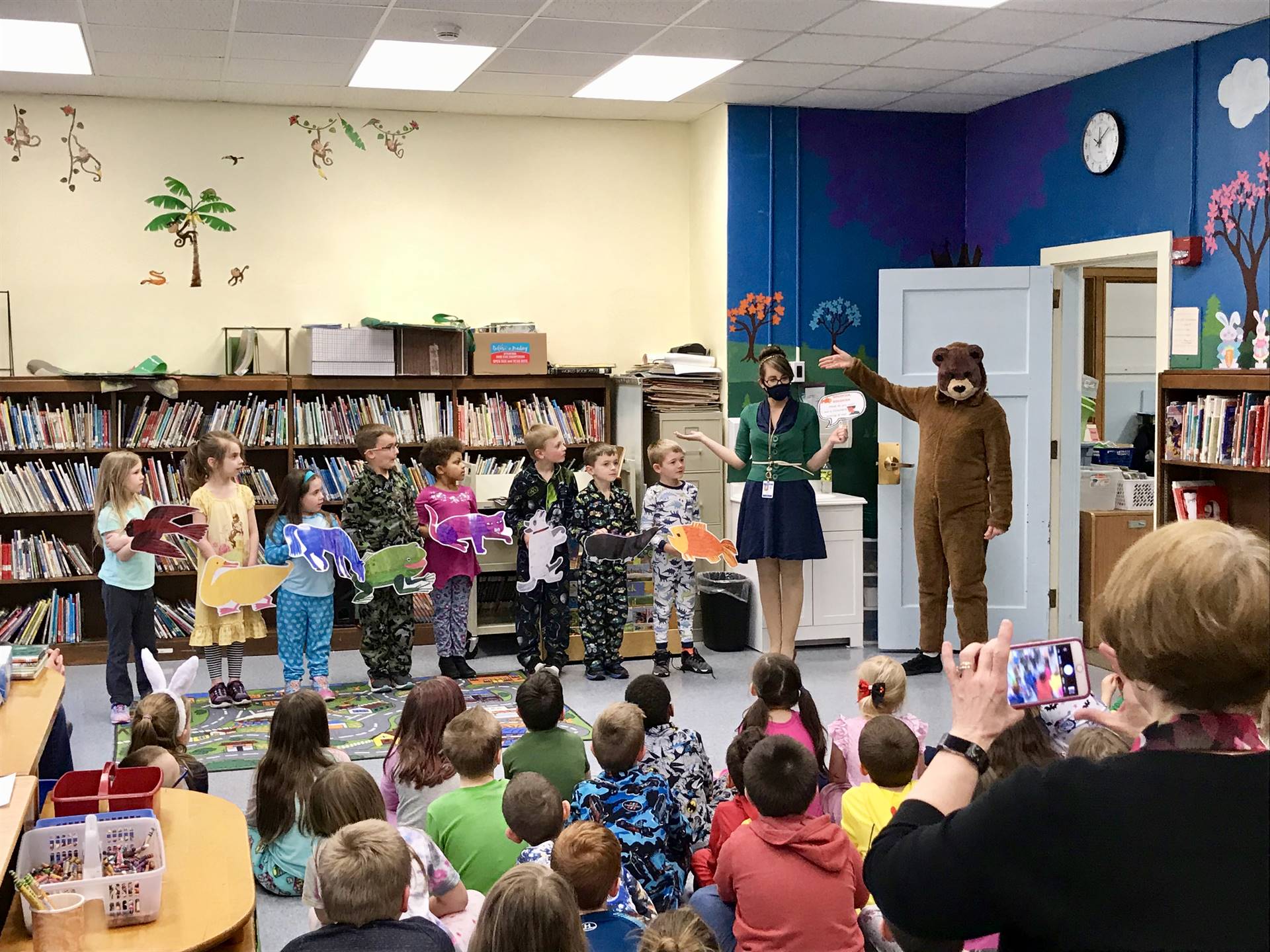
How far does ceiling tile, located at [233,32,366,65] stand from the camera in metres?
5.71

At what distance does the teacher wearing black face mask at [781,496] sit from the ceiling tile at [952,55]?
5.10 feet

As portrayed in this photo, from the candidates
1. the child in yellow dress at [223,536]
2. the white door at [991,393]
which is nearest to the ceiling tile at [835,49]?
the white door at [991,393]

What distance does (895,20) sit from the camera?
5500mm

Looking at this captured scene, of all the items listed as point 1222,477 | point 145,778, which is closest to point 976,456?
point 1222,477

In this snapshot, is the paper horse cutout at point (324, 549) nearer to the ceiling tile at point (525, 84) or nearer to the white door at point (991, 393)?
the ceiling tile at point (525, 84)

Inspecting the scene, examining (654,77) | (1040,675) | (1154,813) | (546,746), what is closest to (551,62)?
(654,77)

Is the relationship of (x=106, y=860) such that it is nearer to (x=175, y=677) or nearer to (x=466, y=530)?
(x=175, y=677)

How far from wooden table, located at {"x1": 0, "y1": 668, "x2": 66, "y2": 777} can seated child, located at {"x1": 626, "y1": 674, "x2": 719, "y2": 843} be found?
1445 mm

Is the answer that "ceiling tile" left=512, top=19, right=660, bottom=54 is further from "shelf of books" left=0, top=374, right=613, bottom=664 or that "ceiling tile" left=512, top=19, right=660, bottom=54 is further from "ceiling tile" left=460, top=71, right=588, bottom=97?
"shelf of books" left=0, top=374, right=613, bottom=664

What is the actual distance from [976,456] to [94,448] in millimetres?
4520

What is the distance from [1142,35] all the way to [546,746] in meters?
4.35

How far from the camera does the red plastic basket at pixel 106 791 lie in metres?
2.56

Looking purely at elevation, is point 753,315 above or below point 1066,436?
above

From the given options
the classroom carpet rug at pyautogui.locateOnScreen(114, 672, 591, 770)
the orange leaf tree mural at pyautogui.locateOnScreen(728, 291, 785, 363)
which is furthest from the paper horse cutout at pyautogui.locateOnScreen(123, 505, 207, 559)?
the orange leaf tree mural at pyautogui.locateOnScreen(728, 291, 785, 363)
